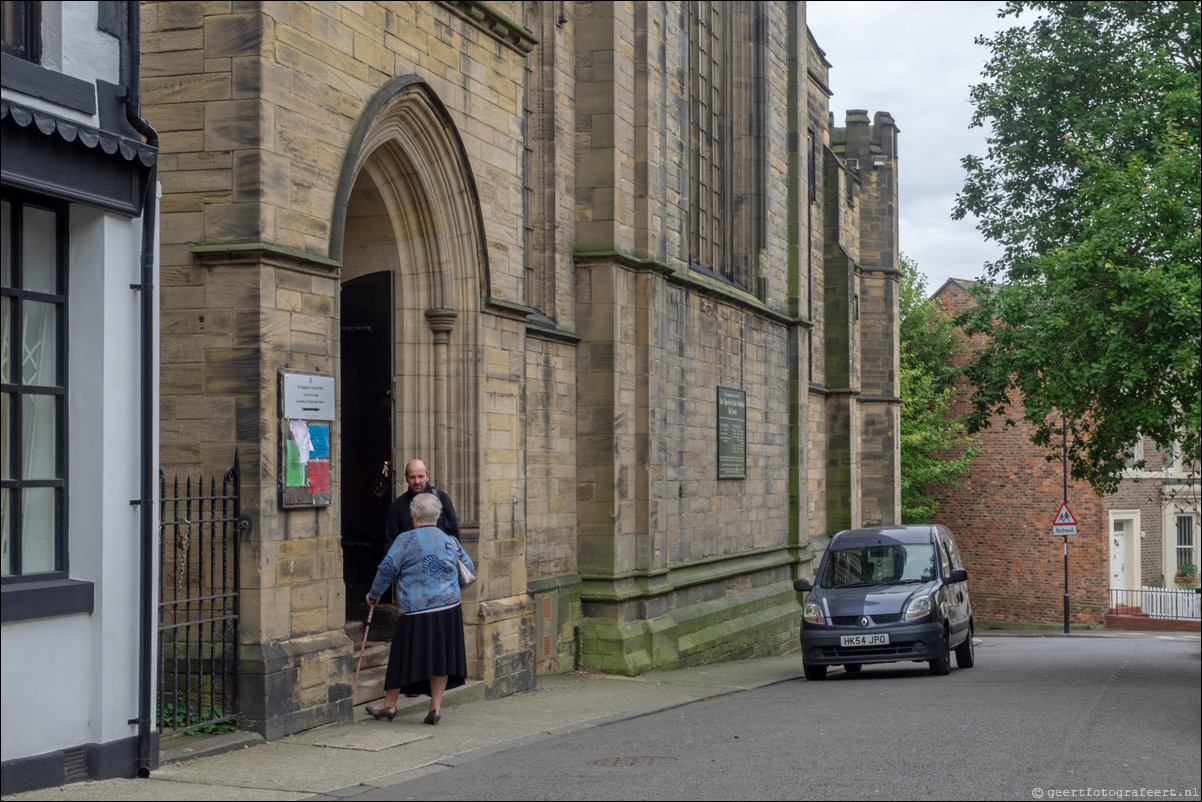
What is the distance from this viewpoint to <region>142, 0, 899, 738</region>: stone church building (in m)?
9.62

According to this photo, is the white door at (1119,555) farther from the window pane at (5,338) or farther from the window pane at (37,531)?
the window pane at (5,338)

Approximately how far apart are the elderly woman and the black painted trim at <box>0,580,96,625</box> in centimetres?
271

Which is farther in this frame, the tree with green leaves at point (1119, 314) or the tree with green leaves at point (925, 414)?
the tree with green leaves at point (925, 414)

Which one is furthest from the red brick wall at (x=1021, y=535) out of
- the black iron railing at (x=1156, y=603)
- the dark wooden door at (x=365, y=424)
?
the dark wooden door at (x=365, y=424)

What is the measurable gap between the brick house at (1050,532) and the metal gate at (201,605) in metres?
35.9

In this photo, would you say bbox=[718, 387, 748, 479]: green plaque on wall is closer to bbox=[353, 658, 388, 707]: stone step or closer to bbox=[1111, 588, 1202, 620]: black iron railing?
bbox=[353, 658, 388, 707]: stone step

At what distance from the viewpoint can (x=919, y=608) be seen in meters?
15.1

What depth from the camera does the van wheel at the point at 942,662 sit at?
1527 centimetres

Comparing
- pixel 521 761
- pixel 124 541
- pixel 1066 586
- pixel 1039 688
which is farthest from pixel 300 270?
pixel 1066 586

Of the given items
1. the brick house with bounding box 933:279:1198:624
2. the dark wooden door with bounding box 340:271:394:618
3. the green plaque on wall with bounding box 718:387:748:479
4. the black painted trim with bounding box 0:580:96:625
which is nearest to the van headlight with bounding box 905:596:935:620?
the green plaque on wall with bounding box 718:387:748:479

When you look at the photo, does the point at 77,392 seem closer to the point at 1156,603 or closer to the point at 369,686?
the point at 369,686

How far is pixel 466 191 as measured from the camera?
12461 mm

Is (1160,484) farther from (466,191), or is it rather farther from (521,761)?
(521,761)

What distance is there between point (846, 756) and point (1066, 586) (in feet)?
107
